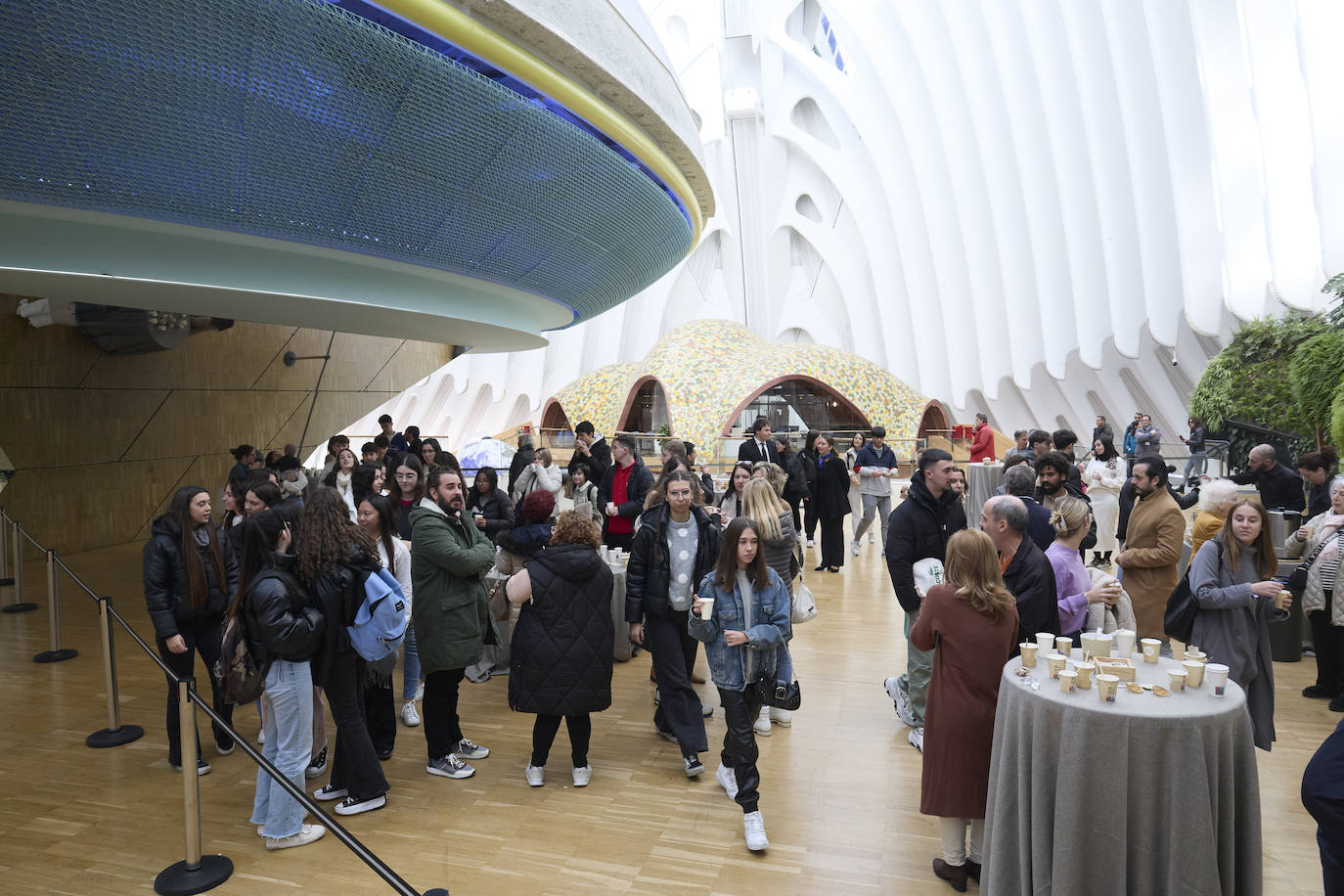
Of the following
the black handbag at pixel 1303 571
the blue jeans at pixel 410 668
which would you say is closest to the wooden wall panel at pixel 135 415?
the blue jeans at pixel 410 668

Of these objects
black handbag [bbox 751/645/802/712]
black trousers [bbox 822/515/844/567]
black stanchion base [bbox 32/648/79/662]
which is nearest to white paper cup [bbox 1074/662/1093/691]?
black handbag [bbox 751/645/802/712]

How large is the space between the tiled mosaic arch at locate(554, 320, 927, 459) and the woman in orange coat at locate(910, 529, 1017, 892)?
1884 cm

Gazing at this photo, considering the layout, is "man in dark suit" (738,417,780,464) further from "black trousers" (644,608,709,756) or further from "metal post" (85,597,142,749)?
"metal post" (85,597,142,749)

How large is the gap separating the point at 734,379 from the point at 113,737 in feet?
64.1

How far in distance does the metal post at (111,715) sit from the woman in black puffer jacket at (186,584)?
49 cm

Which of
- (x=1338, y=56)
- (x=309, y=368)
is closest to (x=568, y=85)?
(x=309, y=368)

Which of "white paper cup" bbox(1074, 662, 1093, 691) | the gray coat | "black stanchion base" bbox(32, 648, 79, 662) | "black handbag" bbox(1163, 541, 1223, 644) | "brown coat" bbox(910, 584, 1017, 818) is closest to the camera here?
"white paper cup" bbox(1074, 662, 1093, 691)

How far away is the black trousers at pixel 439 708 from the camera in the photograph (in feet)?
13.9

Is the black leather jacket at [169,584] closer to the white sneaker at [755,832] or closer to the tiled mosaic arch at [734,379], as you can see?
the white sneaker at [755,832]

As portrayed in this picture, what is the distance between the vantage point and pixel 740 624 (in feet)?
12.0

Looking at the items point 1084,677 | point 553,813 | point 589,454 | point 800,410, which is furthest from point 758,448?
point 800,410

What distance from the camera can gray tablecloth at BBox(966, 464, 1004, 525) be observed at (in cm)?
1051

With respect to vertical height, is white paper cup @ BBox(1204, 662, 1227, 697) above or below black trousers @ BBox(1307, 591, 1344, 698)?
above

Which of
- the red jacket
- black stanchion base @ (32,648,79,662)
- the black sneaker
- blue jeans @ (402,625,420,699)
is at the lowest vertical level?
the black sneaker
